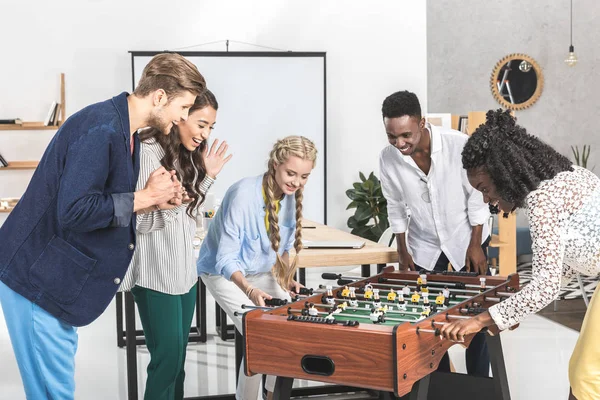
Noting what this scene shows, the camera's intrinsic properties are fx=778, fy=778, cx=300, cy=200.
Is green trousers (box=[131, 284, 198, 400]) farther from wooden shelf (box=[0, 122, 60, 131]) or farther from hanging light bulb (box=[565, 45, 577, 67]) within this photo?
hanging light bulb (box=[565, 45, 577, 67])

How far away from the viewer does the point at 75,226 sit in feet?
7.13

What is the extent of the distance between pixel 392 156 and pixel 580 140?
800cm

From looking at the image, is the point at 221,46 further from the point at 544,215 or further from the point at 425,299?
the point at 544,215

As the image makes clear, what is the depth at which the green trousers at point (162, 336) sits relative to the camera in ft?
9.34

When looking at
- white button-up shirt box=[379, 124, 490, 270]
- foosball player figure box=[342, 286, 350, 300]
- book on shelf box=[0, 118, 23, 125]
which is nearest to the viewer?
foosball player figure box=[342, 286, 350, 300]

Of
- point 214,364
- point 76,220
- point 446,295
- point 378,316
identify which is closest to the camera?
point 76,220

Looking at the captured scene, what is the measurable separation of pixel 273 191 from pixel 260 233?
19 centimetres

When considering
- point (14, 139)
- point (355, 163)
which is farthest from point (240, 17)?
→ point (14, 139)

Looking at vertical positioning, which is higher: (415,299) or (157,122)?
(157,122)

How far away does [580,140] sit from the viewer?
10.8 metres

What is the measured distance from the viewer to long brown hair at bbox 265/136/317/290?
3.12 meters

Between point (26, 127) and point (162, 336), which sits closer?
point (162, 336)

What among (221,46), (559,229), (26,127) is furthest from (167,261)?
(221,46)

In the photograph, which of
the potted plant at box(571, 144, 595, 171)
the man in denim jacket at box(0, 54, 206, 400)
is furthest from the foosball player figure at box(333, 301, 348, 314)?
the potted plant at box(571, 144, 595, 171)
